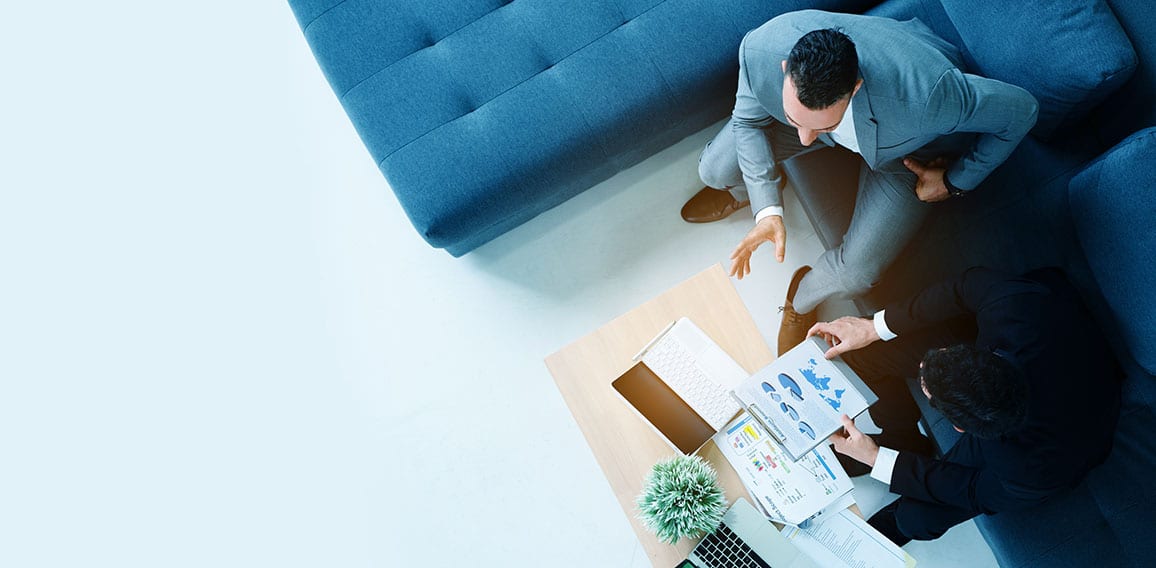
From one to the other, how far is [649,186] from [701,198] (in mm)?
195

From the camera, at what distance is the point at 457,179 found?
1.94 metres

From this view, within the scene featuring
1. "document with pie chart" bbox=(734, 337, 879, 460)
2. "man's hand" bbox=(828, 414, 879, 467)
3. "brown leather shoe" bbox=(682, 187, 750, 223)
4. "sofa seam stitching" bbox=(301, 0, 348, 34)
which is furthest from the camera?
"brown leather shoe" bbox=(682, 187, 750, 223)

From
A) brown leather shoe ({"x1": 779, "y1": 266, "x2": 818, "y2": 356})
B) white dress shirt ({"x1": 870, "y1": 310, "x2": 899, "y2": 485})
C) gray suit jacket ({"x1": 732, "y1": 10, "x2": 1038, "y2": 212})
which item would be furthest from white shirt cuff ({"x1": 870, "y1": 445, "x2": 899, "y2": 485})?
gray suit jacket ({"x1": 732, "y1": 10, "x2": 1038, "y2": 212})

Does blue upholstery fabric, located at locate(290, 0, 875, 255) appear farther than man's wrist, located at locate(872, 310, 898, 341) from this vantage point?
Yes

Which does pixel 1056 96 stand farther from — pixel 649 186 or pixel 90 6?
pixel 90 6

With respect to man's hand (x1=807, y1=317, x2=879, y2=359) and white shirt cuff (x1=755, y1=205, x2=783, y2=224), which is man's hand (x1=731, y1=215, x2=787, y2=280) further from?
man's hand (x1=807, y1=317, x2=879, y2=359)

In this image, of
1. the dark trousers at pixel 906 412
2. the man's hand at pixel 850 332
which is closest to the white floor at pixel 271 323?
the dark trousers at pixel 906 412

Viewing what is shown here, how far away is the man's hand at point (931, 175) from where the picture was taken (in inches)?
69.1

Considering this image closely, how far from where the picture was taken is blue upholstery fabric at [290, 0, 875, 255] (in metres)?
1.94

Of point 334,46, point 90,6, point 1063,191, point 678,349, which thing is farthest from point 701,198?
point 90,6

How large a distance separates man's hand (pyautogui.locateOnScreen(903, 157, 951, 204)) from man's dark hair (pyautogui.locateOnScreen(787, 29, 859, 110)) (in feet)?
1.55

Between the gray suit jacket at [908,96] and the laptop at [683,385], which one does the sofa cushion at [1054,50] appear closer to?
the gray suit jacket at [908,96]

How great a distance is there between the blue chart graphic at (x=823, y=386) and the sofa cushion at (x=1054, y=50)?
2.80 ft

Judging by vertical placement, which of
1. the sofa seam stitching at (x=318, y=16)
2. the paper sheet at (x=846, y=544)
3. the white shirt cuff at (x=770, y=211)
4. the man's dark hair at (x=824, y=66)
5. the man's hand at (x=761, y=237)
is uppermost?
the sofa seam stitching at (x=318, y=16)
